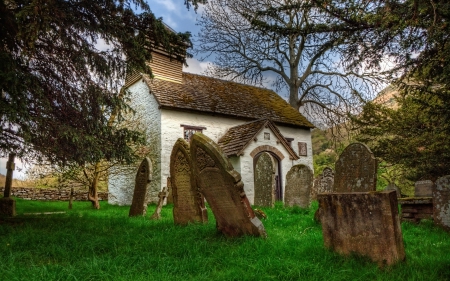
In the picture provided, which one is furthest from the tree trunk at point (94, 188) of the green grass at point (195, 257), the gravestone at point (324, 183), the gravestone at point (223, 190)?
the gravestone at point (223, 190)

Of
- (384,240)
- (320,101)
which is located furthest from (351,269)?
(320,101)

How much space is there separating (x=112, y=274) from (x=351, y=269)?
8.75ft

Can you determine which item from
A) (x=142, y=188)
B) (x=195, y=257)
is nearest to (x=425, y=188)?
(x=142, y=188)

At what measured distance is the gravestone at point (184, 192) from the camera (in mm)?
6875

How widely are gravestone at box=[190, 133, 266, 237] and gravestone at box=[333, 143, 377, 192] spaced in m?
2.34

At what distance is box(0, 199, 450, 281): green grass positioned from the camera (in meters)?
3.61

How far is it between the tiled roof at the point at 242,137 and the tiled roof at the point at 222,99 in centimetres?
141

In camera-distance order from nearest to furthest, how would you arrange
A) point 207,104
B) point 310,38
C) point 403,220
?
point 403,220 → point 310,38 → point 207,104

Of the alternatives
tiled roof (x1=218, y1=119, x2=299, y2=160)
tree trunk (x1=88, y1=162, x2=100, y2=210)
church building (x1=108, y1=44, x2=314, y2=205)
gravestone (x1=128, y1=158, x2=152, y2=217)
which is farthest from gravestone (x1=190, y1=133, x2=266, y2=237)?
tree trunk (x1=88, y1=162, x2=100, y2=210)

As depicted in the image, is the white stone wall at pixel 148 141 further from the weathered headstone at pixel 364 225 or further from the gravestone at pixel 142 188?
the weathered headstone at pixel 364 225

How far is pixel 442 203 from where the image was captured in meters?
6.43

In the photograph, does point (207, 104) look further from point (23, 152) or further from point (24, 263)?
point (24, 263)

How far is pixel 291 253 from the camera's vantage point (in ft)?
14.3

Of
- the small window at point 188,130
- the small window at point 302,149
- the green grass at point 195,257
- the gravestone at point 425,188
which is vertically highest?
the small window at point 188,130
